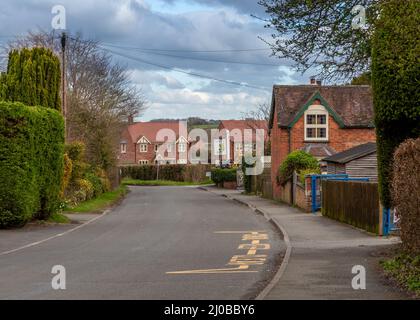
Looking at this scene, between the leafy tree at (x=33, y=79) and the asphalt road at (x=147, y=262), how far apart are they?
6.02 meters

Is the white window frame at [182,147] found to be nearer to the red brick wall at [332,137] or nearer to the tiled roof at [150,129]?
the tiled roof at [150,129]

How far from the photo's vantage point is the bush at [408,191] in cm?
1120

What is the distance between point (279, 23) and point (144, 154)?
356ft

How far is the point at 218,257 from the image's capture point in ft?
53.6

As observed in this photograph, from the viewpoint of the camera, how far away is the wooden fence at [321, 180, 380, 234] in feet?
70.5

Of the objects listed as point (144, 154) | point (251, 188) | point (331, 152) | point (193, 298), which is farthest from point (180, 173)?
point (193, 298)

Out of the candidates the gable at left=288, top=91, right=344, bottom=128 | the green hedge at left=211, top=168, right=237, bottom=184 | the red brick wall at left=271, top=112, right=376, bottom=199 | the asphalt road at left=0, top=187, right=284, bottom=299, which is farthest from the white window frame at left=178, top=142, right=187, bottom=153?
the asphalt road at left=0, top=187, right=284, bottom=299

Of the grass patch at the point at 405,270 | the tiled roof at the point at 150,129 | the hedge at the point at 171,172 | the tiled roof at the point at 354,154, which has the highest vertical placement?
the tiled roof at the point at 150,129

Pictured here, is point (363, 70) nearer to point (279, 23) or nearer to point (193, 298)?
point (279, 23)

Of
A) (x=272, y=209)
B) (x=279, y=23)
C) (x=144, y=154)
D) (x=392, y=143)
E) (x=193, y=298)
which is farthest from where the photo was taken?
(x=144, y=154)

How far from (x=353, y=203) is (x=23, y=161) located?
11324 millimetres

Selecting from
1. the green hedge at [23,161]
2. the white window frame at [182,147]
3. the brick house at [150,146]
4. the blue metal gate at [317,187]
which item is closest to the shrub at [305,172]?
the blue metal gate at [317,187]

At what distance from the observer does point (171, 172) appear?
96312mm

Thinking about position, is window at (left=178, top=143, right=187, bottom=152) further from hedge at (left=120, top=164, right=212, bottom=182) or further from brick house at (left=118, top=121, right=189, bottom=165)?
hedge at (left=120, top=164, right=212, bottom=182)
